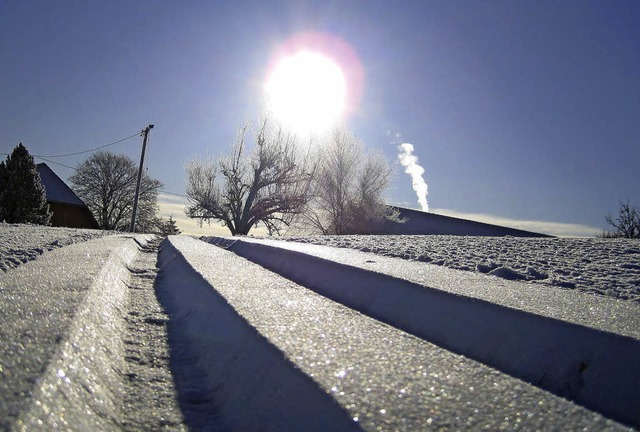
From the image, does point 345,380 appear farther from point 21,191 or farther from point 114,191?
point 114,191

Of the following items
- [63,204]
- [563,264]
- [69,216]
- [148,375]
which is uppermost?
[63,204]

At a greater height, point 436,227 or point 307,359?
point 436,227

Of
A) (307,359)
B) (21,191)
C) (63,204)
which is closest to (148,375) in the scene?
(307,359)

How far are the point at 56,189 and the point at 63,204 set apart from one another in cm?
108

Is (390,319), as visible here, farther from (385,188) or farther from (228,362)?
(385,188)

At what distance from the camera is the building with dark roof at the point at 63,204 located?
24.6 metres

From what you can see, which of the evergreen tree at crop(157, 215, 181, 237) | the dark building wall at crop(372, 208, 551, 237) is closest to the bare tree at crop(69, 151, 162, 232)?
the evergreen tree at crop(157, 215, 181, 237)

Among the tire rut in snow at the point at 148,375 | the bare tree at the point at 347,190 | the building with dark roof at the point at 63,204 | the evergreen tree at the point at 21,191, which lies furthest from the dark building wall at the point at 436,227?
the tire rut in snow at the point at 148,375

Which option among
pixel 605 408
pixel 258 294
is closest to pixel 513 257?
pixel 258 294

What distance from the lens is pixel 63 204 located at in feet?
81.5

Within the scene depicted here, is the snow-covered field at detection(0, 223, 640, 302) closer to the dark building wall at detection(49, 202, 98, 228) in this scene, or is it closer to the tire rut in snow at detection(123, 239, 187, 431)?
the tire rut in snow at detection(123, 239, 187, 431)

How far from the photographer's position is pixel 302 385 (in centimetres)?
57

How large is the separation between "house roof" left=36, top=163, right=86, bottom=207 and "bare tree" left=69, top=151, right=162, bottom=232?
13.4 feet

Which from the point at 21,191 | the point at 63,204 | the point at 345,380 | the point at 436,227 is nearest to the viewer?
the point at 345,380
